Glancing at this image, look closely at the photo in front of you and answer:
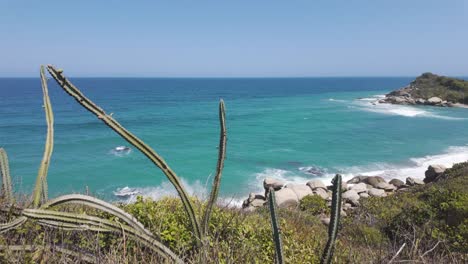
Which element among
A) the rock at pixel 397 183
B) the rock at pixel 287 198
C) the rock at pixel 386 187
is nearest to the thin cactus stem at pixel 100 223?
the rock at pixel 287 198

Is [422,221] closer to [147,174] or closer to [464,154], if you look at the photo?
[147,174]

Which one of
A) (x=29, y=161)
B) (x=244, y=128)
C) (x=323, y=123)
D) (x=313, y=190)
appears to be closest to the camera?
(x=313, y=190)

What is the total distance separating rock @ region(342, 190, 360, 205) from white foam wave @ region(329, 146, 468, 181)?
13.4ft

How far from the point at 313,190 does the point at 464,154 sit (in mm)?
13420

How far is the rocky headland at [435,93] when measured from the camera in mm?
49781

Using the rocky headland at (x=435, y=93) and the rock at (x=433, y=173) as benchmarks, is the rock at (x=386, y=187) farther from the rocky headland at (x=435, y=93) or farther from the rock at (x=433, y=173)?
the rocky headland at (x=435, y=93)

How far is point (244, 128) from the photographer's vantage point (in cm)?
3303

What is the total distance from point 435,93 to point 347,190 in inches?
1934

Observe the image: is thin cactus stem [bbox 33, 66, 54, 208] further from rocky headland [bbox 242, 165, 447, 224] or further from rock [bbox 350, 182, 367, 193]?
rock [bbox 350, 182, 367, 193]

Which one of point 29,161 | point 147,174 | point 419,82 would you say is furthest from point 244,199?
point 419,82

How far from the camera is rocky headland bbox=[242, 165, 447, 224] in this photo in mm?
13167

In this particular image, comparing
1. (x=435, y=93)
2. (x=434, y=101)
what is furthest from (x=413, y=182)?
(x=435, y=93)

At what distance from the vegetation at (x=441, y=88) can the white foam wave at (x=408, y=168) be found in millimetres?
34292

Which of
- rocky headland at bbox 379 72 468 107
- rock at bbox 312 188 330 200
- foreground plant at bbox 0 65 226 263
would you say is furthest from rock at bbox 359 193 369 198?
rocky headland at bbox 379 72 468 107
